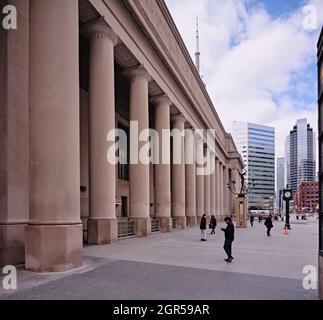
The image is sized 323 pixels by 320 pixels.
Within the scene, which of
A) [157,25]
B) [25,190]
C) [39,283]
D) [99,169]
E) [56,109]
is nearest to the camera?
[39,283]

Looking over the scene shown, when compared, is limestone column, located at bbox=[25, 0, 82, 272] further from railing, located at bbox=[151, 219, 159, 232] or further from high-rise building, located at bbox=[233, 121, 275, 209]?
high-rise building, located at bbox=[233, 121, 275, 209]

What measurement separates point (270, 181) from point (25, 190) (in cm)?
18508

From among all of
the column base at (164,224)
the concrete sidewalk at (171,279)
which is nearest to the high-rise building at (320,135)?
the concrete sidewalk at (171,279)

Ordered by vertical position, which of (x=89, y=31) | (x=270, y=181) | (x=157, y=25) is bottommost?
(x=270, y=181)

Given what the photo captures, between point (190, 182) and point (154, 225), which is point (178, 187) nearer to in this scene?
point (190, 182)

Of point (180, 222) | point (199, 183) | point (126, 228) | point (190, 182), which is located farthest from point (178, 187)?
point (126, 228)

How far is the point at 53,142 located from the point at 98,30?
9.24 metres

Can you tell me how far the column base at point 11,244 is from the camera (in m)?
11.2

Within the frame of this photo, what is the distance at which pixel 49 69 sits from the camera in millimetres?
10977

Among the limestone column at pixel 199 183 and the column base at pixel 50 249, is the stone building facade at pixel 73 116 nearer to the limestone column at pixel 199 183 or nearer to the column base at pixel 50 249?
the column base at pixel 50 249

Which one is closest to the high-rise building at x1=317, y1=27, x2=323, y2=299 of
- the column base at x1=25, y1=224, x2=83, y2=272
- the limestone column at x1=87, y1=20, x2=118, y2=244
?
the column base at x1=25, y1=224, x2=83, y2=272

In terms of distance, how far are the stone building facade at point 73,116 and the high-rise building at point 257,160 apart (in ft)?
491
